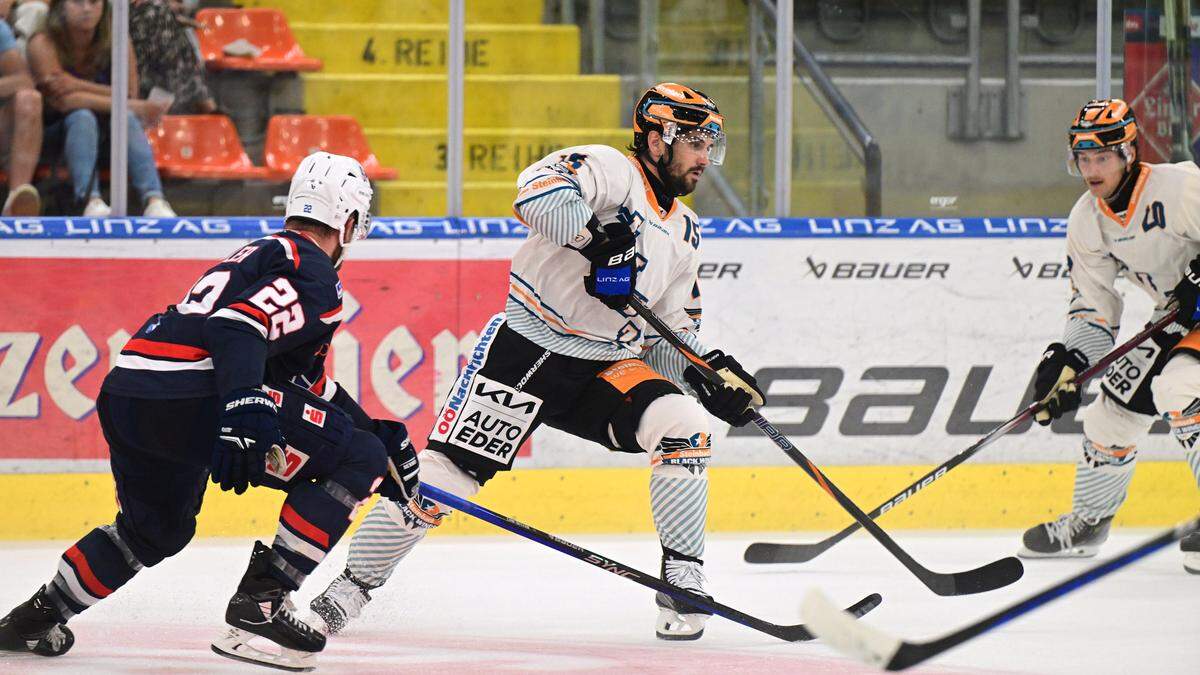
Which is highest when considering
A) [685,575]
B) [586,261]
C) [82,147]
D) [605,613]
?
[82,147]

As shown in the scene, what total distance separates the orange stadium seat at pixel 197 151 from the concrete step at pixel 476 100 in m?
0.32

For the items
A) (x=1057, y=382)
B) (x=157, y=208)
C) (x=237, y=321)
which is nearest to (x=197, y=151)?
(x=157, y=208)

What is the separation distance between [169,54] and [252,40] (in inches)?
11.1

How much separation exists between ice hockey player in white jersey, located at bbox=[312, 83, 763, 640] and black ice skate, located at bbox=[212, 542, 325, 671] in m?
0.41

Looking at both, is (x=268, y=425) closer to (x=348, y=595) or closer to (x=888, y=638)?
(x=348, y=595)

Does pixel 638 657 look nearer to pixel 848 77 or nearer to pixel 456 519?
pixel 456 519

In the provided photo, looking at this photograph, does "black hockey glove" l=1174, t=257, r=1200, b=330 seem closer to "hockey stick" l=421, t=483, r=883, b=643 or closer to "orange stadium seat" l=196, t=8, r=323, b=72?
"hockey stick" l=421, t=483, r=883, b=643

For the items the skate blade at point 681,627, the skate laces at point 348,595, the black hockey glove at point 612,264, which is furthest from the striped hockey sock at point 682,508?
the skate laces at point 348,595

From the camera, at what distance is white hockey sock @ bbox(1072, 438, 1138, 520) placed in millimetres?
4531

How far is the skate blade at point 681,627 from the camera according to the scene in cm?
341

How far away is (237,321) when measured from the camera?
2.73 m

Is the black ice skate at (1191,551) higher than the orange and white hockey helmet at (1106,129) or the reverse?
the reverse

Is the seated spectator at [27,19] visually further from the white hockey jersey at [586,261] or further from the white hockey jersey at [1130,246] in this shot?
the white hockey jersey at [1130,246]

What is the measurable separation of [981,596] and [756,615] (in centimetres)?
69
